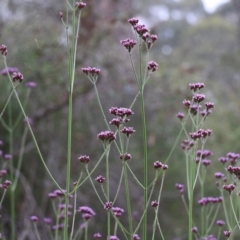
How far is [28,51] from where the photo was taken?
17.0ft

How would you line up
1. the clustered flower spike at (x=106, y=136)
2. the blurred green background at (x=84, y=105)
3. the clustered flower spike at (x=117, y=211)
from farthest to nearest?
the blurred green background at (x=84, y=105)
the clustered flower spike at (x=117, y=211)
the clustered flower spike at (x=106, y=136)

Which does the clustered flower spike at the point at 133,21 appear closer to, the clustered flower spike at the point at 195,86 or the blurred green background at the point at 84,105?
the clustered flower spike at the point at 195,86

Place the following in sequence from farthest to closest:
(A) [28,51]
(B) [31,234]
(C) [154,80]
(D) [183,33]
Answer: (D) [183,33] < (C) [154,80] < (A) [28,51] < (B) [31,234]

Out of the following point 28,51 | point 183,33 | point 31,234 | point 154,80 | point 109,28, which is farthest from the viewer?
point 183,33

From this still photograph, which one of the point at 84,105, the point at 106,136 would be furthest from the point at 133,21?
the point at 84,105

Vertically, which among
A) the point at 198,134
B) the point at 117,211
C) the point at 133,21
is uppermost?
the point at 133,21

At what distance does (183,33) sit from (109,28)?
1496cm

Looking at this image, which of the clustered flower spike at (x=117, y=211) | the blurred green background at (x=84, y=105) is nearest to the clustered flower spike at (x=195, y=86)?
the clustered flower spike at (x=117, y=211)

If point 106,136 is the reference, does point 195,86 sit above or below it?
above

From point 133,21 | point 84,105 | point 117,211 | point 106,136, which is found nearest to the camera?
point 106,136

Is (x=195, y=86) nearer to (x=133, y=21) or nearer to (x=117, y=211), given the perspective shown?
(x=133, y=21)

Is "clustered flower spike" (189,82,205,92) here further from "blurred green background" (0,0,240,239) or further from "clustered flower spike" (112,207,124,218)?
"blurred green background" (0,0,240,239)

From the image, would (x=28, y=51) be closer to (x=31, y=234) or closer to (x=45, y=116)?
(x=45, y=116)

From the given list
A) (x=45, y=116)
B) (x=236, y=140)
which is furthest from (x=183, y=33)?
(x=45, y=116)
